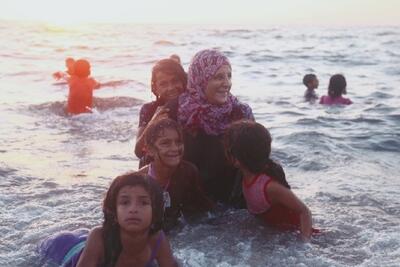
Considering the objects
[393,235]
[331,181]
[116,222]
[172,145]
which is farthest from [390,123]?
[116,222]

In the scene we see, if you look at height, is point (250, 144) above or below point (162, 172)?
above

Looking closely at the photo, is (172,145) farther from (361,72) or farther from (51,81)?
(361,72)

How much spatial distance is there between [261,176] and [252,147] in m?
0.28

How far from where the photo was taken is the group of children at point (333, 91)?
1220 centimetres

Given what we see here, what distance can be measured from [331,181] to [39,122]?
20.6 feet

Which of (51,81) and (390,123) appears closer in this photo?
(390,123)

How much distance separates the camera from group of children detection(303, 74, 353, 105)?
1220cm

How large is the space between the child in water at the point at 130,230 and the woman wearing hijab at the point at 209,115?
4.76 ft

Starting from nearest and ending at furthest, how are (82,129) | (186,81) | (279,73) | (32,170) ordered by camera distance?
(186,81)
(32,170)
(82,129)
(279,73)

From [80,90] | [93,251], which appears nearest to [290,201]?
[93,251]

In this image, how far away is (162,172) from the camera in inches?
188

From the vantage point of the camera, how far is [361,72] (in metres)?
22.4

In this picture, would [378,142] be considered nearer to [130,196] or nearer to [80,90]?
[80,90]

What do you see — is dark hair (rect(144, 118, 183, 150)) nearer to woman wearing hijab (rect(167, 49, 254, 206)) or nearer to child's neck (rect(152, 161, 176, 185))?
child's neck (rect(152, 161, 176, 185))
